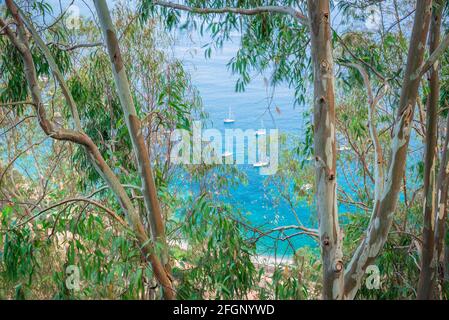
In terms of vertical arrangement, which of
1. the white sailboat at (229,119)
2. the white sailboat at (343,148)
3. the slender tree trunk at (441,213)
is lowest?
the slender tree trunk at (441,213)

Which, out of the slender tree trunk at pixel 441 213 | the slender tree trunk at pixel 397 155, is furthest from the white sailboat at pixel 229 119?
the slender tree trunk at pixel 397 155

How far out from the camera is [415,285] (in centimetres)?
306

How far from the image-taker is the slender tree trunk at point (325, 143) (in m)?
1.96

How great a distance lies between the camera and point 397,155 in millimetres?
2129

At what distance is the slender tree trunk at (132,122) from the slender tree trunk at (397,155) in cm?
75

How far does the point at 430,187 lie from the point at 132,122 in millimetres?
1567

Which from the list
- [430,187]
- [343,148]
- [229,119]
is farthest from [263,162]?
[229,119]

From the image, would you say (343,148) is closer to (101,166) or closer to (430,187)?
(430,187)

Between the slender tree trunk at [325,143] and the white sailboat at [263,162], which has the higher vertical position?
the white sailboat at [263,162]

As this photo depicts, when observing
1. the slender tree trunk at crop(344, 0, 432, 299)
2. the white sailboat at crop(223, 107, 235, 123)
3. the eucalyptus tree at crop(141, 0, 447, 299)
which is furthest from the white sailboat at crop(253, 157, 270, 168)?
the slender tree trunk at crop(344, 0, 432, 299)

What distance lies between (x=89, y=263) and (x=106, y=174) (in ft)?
1.12

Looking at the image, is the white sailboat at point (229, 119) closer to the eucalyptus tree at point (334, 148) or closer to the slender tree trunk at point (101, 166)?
the eucalyptus tree at point (334, 148)
